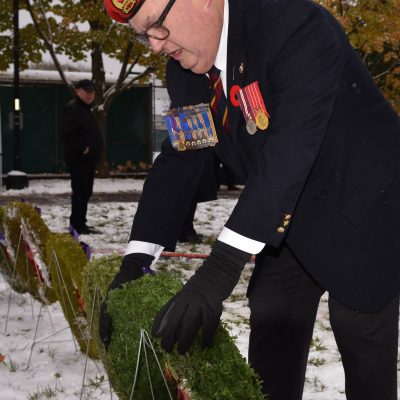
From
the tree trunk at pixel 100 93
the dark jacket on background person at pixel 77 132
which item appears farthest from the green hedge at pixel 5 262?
the tree trunk at pixel 100 93

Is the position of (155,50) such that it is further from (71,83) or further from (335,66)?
(71,83)

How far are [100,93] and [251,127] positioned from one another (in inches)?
647

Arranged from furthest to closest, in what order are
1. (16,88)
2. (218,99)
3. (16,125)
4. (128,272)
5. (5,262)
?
(16,125) → (16,88) → (5,262) → (128,272) → (218,99)

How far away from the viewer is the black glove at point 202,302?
166 cm

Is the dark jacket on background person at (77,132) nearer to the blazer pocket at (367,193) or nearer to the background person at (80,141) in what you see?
the background person at (80,141)

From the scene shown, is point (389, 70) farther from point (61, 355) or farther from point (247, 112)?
point (247, 112)

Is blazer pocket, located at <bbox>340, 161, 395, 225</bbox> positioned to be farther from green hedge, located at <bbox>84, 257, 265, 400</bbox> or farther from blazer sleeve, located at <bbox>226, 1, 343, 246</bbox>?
green hedge, located at <bbox>84, 257, 265, 400</bbox>

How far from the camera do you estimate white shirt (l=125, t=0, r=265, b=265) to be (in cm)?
174

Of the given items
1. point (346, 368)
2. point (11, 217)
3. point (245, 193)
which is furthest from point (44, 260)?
point (245, 193)

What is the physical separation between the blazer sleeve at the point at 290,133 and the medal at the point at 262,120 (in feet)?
0.36

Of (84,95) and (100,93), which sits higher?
(100,93)

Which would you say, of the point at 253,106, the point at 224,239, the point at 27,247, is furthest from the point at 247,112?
the point at 27,247

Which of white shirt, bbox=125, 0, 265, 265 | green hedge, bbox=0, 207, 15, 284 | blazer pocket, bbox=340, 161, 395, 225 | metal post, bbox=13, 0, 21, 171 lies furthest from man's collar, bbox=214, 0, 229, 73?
metal post, bbox=13, 0, 21, 171

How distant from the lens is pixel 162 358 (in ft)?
6.89
